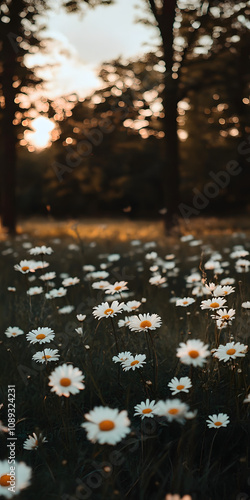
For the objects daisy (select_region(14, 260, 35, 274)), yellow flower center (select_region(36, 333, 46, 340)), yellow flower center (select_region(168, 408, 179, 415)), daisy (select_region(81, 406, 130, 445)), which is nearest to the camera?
daisy (select_region(81, 406, 130, 445))

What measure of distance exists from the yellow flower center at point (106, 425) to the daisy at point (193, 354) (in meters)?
0.31

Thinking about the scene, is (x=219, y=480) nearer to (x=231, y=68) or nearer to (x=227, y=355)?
(x=227, y=355)

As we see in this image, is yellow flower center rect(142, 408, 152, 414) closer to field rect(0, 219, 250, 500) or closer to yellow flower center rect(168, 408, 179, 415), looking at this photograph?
field rect(0, 219, 250, 500)

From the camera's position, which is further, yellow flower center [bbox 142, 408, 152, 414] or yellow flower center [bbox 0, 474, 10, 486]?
yellow flower center [bbox 142, 408, 152, 414]

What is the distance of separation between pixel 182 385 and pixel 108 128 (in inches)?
465

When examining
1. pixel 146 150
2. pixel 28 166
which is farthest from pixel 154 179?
pixel 28 166

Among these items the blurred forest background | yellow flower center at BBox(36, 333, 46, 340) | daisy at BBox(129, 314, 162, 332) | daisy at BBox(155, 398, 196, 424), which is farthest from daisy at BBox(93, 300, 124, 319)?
the blurred forest background

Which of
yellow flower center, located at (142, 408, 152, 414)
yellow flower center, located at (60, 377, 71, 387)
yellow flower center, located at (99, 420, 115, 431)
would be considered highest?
yellow flower center, located at (60, 377, 71, 387)

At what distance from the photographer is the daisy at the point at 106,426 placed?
55.1 inches

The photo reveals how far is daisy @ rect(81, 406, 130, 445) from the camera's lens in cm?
140

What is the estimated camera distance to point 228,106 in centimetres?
1798

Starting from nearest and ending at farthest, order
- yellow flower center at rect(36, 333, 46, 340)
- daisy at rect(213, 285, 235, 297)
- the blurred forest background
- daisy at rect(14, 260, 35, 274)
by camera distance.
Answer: yellow flower center at rect(36, 333, 46, 340) → daisy at rect(213, 285, 235, 297) → daisy at rect(14, 260, 35, 274) → the blurred forest background

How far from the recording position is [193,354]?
5.37 feet

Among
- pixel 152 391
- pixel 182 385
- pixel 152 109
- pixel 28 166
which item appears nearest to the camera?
pixel 182 385
